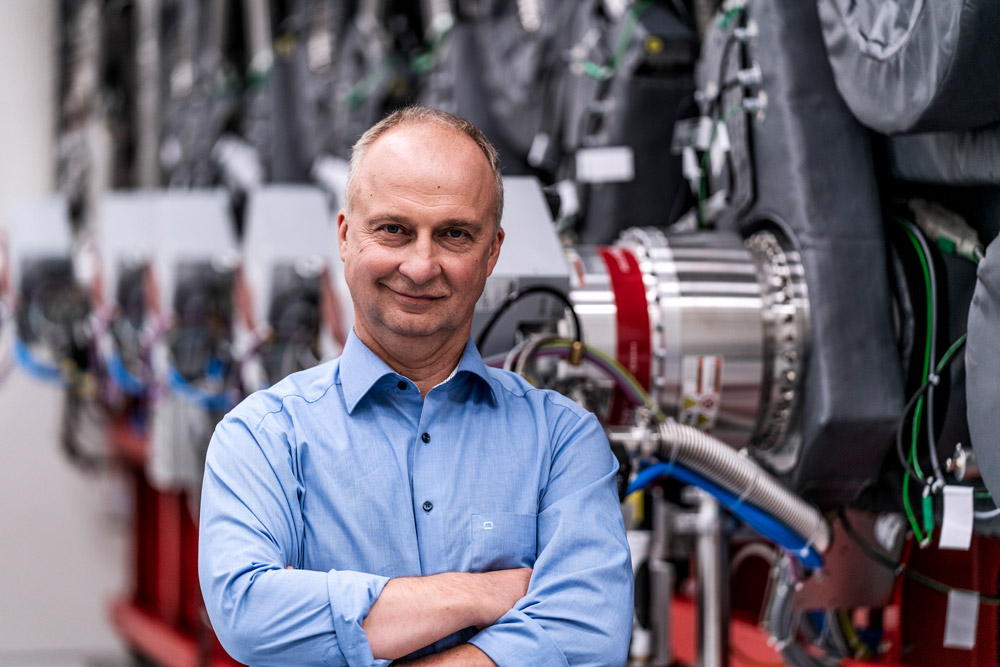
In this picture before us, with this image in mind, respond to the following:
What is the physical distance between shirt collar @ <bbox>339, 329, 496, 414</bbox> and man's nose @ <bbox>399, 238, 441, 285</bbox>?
0.43 ft

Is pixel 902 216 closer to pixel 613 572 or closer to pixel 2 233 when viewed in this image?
pixel 613 572

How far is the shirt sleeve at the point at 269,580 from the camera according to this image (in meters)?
1.17

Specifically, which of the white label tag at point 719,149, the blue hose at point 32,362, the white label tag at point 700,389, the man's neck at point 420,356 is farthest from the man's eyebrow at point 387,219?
the blue hose at point 32,362

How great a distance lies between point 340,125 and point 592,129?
5.42 feet

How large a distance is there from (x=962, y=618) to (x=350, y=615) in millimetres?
1228

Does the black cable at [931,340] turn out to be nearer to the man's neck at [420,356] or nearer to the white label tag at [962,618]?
the white label tag at [962,618]

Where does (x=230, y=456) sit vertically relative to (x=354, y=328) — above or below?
below

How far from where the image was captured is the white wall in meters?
5.59

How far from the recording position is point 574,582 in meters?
1.27

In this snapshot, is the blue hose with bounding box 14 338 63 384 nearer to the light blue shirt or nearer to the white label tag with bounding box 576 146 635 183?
the white label tag with bounding box 576 146 635 183

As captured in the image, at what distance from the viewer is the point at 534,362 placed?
1686 mm

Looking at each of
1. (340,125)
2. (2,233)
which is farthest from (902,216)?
(2,233)

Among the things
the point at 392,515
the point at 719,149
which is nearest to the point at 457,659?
the point at 392,515

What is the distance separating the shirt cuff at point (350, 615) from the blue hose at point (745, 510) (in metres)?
0.53
